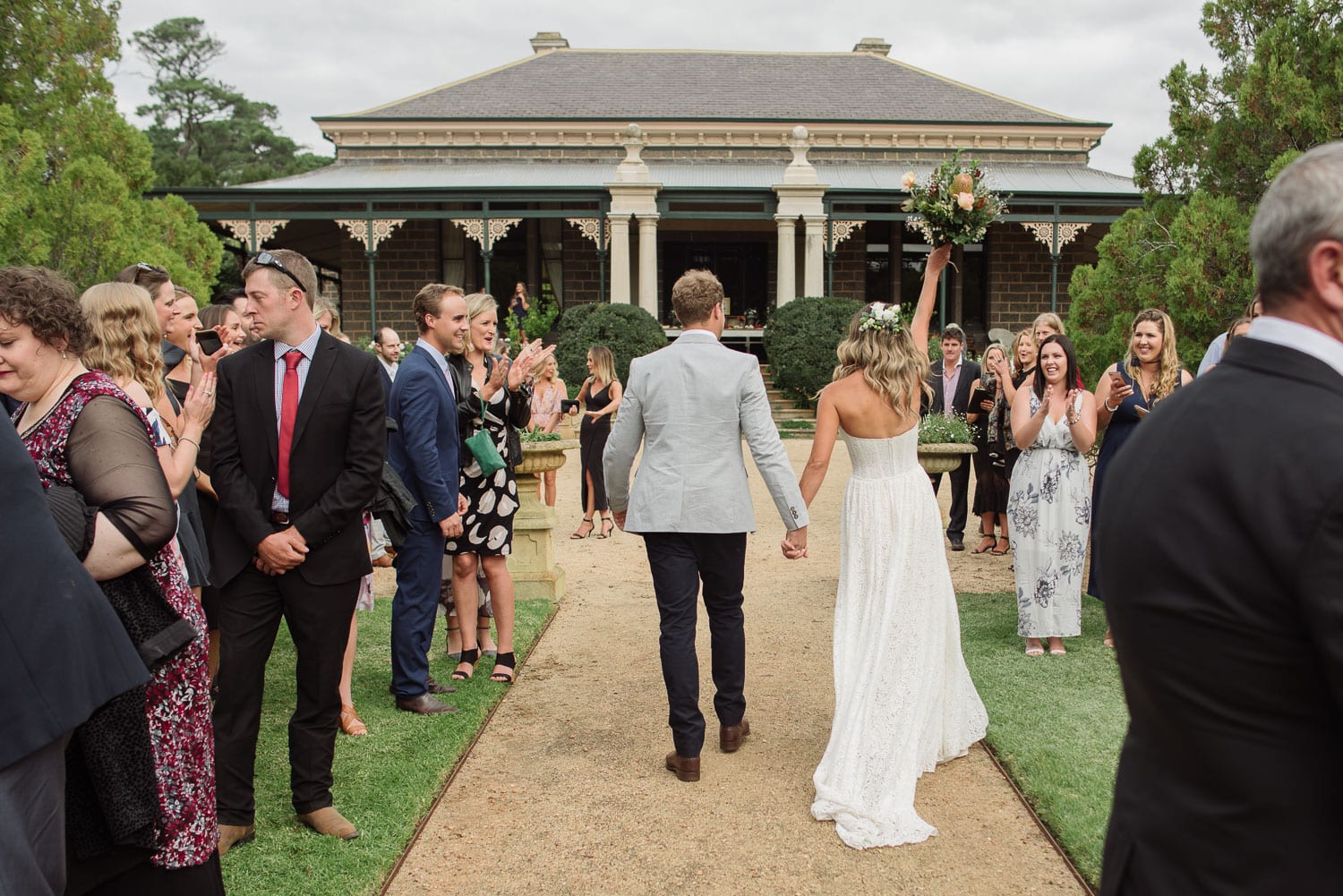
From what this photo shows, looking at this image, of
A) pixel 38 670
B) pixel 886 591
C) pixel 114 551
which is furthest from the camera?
pixel 886 591

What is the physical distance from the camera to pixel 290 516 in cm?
385

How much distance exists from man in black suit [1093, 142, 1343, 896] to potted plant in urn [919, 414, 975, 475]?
→ 687 cm

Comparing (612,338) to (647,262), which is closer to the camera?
(612,338)

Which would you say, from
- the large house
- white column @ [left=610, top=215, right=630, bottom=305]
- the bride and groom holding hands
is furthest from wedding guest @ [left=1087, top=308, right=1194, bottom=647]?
the large house

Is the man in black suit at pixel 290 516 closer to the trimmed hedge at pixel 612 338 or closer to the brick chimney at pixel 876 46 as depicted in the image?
the trimmed hedge at pixel 612 338

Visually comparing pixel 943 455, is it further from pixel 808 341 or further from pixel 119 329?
pixel 808 341

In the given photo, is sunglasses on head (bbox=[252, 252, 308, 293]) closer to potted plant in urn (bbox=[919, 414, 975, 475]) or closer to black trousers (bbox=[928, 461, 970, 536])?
potted plant in urn (bbox=[919, 414, 975, 475])

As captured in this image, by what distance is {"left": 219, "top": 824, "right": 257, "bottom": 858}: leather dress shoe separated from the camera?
12.2 feet

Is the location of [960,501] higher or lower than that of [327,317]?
lower

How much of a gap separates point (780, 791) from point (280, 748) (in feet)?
7.55

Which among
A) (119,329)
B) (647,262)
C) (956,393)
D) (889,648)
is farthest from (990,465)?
(647,262)

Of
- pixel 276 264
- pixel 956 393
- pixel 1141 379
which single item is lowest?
pixel 956 393

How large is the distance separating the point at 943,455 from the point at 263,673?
5966 millimetres

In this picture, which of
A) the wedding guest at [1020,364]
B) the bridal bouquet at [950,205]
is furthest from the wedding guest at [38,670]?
the wedding guest at [1020,364]
